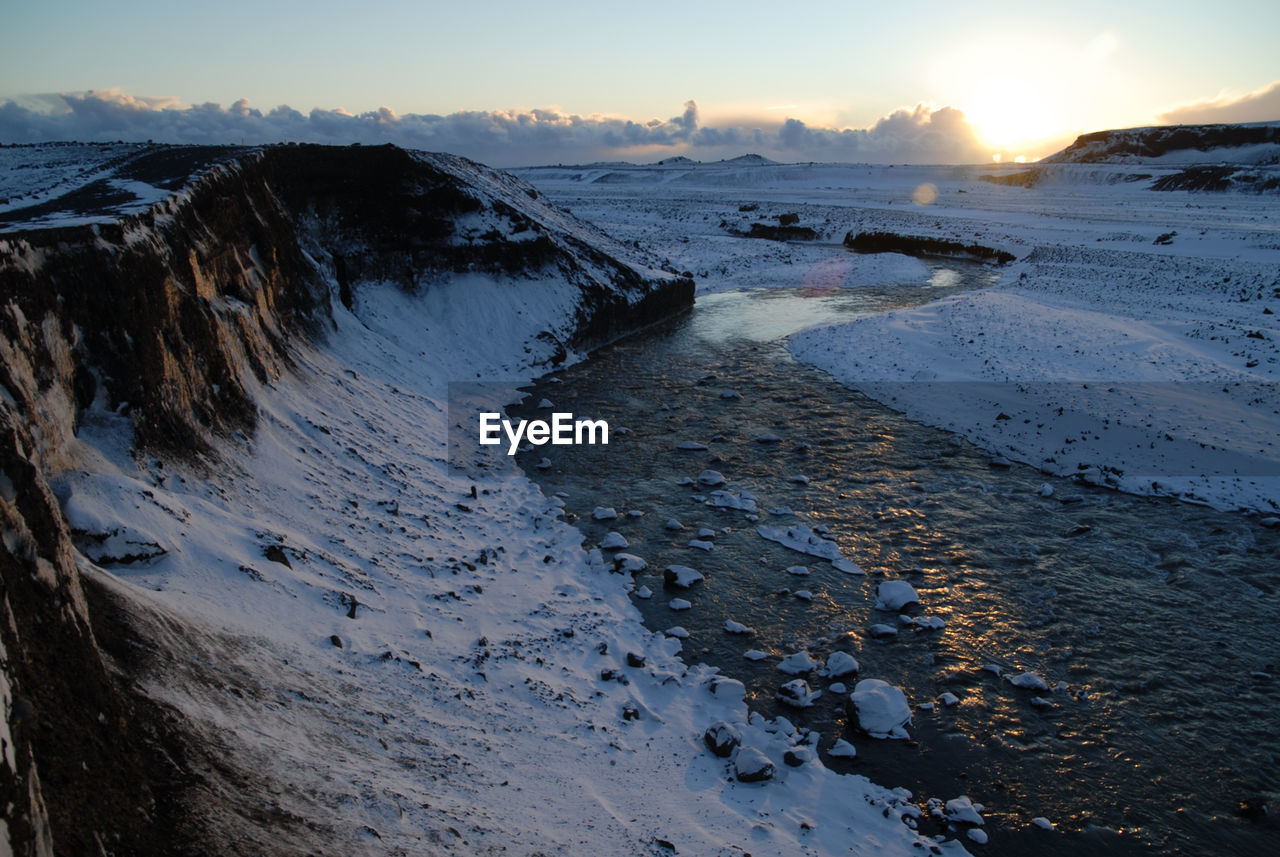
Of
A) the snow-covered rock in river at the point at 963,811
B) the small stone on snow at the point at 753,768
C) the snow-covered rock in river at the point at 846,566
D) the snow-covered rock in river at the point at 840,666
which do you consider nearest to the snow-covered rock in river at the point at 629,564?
the snow-covered rock in river at the point at 846,566

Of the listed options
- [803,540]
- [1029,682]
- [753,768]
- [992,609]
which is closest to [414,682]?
[753,768]

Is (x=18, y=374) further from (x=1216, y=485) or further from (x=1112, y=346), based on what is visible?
(x=1112, y=346)

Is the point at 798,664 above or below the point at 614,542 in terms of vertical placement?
below

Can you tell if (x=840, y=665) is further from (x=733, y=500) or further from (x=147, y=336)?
(x=147, y=336)

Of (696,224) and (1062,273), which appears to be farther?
(696,224)

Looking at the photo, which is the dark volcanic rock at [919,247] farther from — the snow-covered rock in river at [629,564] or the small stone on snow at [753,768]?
the small stone on snow at [753,768]

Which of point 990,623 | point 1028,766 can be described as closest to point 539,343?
→ point 990,623
